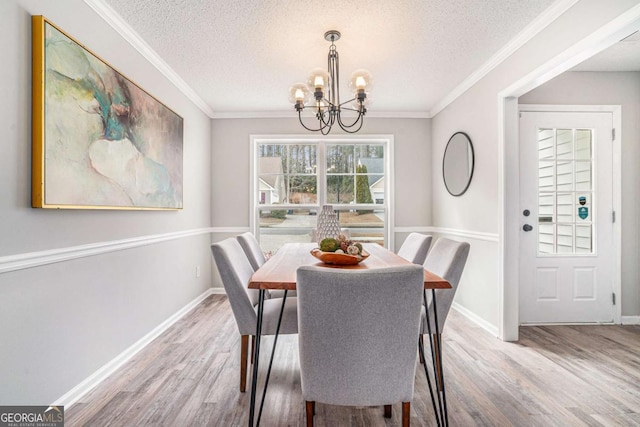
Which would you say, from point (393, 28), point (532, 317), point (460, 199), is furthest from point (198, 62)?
point (532, 317)

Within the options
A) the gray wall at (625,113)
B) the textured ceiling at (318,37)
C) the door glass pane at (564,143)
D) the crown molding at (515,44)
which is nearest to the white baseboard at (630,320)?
the gray wall at (625,113)

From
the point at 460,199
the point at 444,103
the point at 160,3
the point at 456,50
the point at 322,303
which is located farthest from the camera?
the point at 444,103

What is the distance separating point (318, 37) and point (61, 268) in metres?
2.22

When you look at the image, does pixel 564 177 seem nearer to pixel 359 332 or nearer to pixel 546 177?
pixel 546 177

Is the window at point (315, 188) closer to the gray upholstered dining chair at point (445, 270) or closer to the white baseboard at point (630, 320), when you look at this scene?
the gray upholstered dining chair at point (445, 270)

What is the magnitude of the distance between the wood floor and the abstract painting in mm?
1119

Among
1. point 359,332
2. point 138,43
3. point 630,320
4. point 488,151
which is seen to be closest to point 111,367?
point 359,332

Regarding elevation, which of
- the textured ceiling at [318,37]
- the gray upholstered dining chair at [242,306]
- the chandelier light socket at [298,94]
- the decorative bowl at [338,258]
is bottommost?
the gray upholstered dining chair at [242,306]

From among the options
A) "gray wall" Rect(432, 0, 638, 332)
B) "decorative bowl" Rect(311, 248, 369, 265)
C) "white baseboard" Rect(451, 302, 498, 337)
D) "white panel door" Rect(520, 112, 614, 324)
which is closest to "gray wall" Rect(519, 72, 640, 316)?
"white panel door" Rect(520, 112, 614, 324)

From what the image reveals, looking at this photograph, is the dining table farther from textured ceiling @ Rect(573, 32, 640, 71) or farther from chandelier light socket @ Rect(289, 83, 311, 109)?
textured ceiling @ Rect(573, 32, 640, 71)

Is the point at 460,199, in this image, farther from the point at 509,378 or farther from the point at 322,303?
the point at 322,303

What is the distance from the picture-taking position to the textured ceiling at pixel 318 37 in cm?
211

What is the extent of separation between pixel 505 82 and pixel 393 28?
1114 mm

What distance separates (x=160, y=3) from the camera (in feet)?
6.81
